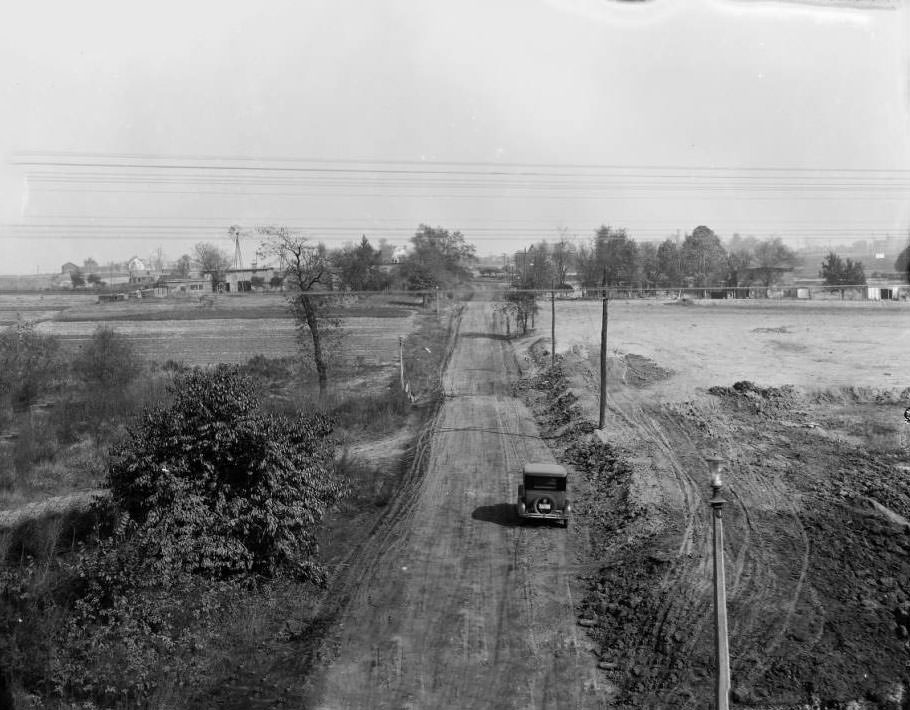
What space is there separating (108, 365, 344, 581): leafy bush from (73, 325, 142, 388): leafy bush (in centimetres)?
1765

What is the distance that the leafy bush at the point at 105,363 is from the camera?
28016 mm

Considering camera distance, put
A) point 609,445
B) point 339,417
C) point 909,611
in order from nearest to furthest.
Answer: point 909,611
point 609,445
point 339,417

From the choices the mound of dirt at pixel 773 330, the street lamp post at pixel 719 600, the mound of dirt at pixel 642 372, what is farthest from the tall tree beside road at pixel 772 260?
the street lamp post at pixel 719 600

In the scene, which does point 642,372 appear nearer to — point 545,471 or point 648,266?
point 545,471

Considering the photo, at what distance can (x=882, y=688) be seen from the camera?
8.63m

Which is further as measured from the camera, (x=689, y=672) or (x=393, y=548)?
(x=393, y=548)

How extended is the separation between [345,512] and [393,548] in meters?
2.70

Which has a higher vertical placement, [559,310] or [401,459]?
[559,310]

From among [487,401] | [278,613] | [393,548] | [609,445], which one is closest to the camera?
[278,613]

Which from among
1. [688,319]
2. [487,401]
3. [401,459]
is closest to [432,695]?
[401,459]

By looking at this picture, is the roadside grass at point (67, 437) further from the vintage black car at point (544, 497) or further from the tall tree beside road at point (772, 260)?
the tall tree beside road at point (772, 260)

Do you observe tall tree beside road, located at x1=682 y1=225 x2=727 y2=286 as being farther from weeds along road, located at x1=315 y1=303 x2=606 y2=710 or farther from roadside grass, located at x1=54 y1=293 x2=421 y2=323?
weeds along road, located at x1=315 y1=303 x2=606 y2=710

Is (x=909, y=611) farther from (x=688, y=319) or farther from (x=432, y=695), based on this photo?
(x=688, y=319)

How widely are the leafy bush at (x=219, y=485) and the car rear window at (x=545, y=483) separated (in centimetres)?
461
